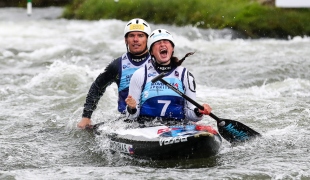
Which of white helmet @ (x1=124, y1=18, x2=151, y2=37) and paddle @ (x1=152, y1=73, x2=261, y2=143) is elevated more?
white helmet @ (x1=124, y1=18, x2=151, y2=37)

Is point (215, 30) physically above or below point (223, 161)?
above

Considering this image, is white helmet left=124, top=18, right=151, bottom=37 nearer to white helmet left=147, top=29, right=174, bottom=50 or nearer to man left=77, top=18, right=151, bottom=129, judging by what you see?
man left=77, top=18, right=151, bottom=129

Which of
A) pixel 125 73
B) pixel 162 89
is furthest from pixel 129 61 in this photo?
pixel 162 89

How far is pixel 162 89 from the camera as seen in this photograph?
7.34 meters

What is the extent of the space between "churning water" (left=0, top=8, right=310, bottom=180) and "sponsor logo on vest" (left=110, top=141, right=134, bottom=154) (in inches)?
4.3

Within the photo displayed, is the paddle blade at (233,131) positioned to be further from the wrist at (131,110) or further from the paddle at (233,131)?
the wrist at (131,110)

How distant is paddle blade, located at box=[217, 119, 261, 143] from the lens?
7.75 meters

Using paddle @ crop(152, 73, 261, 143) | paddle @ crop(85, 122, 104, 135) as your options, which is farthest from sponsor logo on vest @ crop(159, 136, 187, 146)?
paddle @ crop(85, 122, 104, 135)

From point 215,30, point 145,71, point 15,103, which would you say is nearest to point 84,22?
point 215,30

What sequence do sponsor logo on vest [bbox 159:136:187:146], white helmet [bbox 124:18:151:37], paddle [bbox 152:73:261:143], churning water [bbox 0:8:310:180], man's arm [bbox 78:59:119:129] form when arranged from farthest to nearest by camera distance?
man's arm [bbox 78:59:119:129] → white helmet [bbox 124:18:151:37] → paddle [bbox 152:73:261:143] → churning water [bbox 0:8:310:180] → sponsor logo on vest [bbox 159:136:187:146]

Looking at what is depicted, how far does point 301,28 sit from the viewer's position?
19500mm

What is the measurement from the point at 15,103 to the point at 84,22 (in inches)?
602

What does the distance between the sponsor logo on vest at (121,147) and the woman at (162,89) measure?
36 centimetres

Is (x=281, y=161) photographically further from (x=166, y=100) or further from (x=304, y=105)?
(x=304, y=105)
